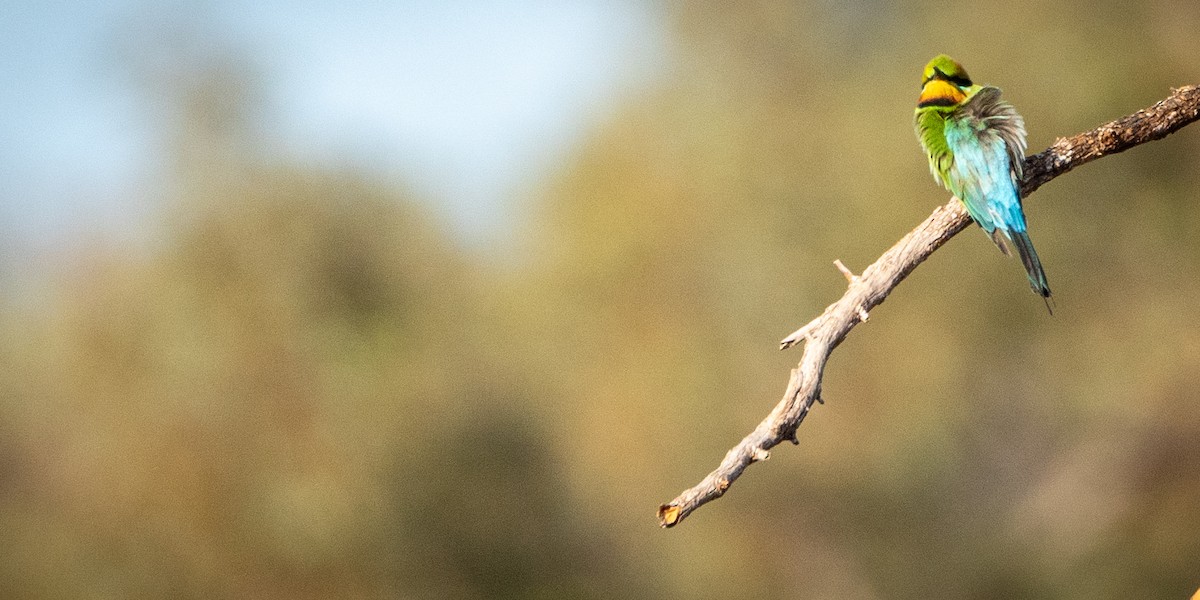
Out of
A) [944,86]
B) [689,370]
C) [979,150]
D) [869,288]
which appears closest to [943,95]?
[944,86]

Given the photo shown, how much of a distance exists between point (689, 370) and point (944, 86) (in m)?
7.09

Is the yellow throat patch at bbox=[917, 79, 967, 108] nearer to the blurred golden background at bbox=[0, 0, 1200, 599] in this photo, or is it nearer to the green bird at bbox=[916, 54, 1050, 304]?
the green bird at bbox=[916, 54, 1050, 304]

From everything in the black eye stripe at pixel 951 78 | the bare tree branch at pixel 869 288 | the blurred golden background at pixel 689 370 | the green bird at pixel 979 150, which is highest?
the blurred golden background at pixel 689 370

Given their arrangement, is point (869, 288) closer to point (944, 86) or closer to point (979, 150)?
point (979, 150)

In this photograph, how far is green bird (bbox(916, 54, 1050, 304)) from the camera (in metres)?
2.27

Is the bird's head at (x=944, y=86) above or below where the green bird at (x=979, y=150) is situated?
above

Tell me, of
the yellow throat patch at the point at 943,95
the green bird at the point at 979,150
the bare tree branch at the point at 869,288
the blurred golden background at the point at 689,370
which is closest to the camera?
the bare tree branch at the point at 869,288

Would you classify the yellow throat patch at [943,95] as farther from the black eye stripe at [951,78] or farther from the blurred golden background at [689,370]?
the blurred golden background at [689,370]

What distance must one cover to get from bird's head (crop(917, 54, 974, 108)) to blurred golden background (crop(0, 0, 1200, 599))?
6087mm

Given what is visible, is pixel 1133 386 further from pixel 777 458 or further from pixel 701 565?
pixel 701 565

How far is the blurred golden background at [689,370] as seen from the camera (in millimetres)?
8461

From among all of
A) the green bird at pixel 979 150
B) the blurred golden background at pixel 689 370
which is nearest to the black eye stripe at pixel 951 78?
the green bird at pixel 979 150

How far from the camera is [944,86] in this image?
105 inches

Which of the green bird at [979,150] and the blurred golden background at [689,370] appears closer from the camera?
the green bird at [979,150]
